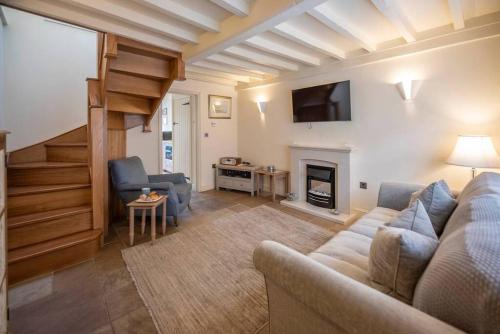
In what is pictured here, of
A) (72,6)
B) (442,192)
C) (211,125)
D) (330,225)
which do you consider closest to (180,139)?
(211,125)

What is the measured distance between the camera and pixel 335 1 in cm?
204

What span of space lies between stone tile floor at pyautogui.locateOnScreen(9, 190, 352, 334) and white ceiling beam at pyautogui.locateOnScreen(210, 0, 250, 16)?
7.99 feet

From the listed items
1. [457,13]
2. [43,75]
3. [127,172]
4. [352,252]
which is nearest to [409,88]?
[457,13]

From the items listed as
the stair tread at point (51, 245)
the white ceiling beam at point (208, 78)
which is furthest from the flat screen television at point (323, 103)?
the stair tread at point (51, 245)

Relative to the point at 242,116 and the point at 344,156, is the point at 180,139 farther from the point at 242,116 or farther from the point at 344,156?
the point at 344,156

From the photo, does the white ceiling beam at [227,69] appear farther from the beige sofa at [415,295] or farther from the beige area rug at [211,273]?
the beige sofa at [415,295]

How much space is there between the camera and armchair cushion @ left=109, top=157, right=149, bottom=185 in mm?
2957

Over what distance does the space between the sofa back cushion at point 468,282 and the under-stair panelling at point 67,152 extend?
11.4 feet

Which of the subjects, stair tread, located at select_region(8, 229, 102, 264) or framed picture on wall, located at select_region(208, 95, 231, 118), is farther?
framed picture on wall, located at select_region(208, 95, 231, 118)

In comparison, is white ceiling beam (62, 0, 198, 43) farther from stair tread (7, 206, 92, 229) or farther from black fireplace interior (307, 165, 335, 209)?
black fireplace interior (307, 165, 335, 209)

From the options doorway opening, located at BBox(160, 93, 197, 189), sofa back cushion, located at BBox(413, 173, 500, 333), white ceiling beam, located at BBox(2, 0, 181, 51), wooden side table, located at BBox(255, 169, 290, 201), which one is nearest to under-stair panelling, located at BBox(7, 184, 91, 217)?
white ceiling beam, located at BBox(2, 0, 181, 51)

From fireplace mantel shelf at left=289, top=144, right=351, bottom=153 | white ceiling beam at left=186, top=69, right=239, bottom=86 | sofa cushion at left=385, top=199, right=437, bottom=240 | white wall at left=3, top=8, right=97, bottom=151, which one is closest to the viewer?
sofa cushion at left=385, top=199, right=437, bottom=240

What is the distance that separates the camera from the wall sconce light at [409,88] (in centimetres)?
270

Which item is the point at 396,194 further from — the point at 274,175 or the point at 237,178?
the point at 237,178
